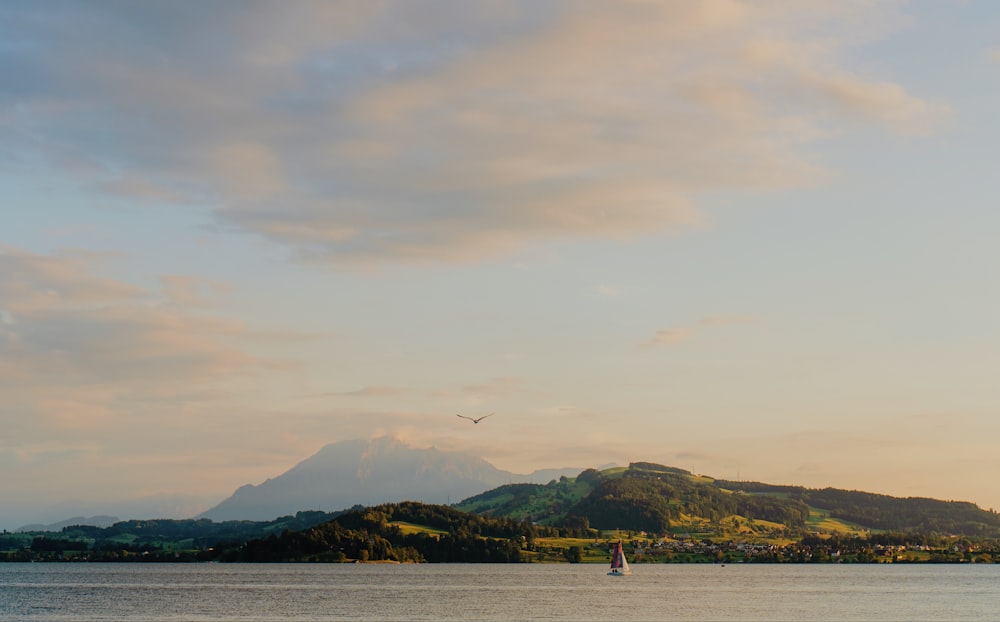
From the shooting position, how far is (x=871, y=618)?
461ft

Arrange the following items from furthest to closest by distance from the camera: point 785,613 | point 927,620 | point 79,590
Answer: point 79,590 → point 785,613 → point 927,620

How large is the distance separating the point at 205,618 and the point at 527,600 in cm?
5393

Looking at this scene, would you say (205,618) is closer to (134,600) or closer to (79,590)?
(134,600)

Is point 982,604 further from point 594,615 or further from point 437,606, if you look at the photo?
point 437,606

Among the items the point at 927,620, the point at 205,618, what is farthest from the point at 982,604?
the point at 205,618

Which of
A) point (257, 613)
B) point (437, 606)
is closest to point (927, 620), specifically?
point (437, 606)

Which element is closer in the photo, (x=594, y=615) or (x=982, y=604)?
(x=594, y=615)

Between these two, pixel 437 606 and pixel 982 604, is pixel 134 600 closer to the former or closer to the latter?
pixel 437 606

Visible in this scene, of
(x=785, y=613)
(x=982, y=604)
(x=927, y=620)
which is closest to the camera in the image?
(x=927, y=620)

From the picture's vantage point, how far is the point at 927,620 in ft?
454

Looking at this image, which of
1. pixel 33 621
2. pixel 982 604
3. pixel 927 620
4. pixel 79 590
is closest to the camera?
pixel 33 621

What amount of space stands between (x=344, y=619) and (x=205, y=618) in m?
18.2

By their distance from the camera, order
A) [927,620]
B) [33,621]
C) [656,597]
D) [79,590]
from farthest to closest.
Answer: [79,590] < [656,597] < [927,620] < [33,621]

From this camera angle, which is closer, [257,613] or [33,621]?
[33,621]
